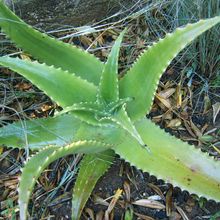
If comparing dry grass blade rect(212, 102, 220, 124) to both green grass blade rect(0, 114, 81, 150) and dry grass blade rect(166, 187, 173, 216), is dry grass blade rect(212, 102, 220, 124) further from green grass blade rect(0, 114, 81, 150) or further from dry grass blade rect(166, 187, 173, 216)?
green grass blade rect(0, 114, 81, 150)

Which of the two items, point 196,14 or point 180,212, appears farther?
point 196,14

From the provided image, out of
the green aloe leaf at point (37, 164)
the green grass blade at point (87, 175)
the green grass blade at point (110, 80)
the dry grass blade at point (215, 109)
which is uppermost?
the green grass blade at point (110, 80)

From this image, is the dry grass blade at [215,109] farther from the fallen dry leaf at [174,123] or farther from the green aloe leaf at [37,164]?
the green aloe leaf at [37,164]

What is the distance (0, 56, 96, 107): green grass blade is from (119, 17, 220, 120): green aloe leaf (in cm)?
13

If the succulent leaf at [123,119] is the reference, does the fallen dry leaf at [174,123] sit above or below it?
below

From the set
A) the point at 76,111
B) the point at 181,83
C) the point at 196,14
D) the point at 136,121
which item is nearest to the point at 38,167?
the point at 76,111

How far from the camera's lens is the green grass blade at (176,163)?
4.11 feet

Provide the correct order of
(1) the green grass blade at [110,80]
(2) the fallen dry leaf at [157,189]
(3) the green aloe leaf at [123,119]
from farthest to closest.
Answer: (2) the fallen dry leaf at [157,189], (1) the green grass blade at [110,80], (3) the green aloe leaf at [123,119]

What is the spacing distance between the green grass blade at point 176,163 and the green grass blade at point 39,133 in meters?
0.17

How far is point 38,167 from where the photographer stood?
1154mm

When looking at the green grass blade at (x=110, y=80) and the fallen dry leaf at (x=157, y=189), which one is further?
the fallen dry leaf at (x=157, y=189)

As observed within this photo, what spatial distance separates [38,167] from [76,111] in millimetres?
248

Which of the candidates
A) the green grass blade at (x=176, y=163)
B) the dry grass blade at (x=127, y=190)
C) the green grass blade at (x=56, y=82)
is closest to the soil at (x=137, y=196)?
the dry grass blade at (x=127, y=190)

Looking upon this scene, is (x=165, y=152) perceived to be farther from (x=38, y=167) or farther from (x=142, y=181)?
(x=38, y=167)
